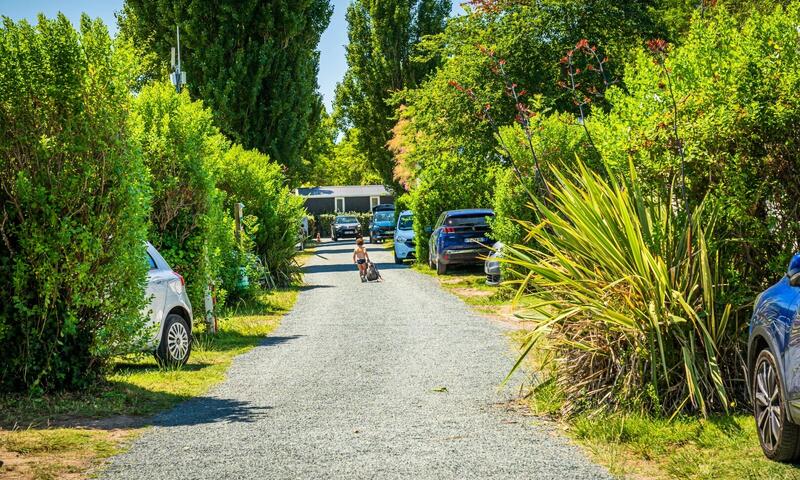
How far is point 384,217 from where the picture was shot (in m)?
60.3

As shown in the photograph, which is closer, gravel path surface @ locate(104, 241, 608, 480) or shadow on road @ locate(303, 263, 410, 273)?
gravel path surface @ locate(104, 241, 608, 480)

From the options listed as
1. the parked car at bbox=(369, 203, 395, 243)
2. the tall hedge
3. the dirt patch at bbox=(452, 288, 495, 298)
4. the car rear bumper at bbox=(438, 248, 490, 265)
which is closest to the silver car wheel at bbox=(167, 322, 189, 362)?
the tall hedge

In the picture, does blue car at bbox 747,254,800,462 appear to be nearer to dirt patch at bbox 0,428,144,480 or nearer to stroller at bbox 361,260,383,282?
dirt patch at bbox 0,428,144,480

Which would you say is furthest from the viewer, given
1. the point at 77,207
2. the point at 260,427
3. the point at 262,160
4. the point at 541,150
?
the point at 262,160

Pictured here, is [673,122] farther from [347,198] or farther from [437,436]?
[347,198]

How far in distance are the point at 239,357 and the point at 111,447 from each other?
562 cm

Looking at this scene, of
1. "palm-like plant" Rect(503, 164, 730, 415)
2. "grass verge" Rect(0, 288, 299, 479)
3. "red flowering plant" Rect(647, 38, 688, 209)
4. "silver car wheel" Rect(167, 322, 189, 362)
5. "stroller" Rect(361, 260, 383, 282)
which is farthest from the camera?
"stroller" Rect(361, 260, 383, 282)

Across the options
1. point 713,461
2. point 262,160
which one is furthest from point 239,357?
point 262,160

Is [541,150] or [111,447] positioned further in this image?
[541,150]

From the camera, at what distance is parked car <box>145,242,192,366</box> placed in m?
11.1

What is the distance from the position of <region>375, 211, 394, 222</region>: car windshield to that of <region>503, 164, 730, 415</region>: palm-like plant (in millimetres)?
51036

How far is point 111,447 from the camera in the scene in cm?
724

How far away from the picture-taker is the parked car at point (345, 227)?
68.8 meters

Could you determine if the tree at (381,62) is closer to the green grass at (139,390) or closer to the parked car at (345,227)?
the parked car at (345,227)
